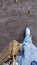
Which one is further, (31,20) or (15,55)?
(31,20)

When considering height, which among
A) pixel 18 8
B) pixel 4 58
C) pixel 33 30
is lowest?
pixel 4 58

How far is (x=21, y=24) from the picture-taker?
1890 millimetres

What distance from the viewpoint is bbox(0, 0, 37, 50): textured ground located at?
73.1 inches

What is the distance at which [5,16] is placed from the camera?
6.11ft

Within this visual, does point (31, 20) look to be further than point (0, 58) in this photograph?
Yes

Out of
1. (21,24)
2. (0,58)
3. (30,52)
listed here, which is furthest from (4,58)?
(21,24)

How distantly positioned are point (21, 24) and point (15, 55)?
229 mm

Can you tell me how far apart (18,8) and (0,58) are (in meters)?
0.35

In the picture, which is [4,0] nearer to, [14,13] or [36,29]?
[14,13]

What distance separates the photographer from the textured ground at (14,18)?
186 cm

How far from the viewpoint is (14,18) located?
1.88 meters

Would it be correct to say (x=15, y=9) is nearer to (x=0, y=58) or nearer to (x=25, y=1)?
(x=25, y=1)

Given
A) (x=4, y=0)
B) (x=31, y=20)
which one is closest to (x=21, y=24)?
(x=31, y=20)

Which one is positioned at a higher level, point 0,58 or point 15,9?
point 15,9
